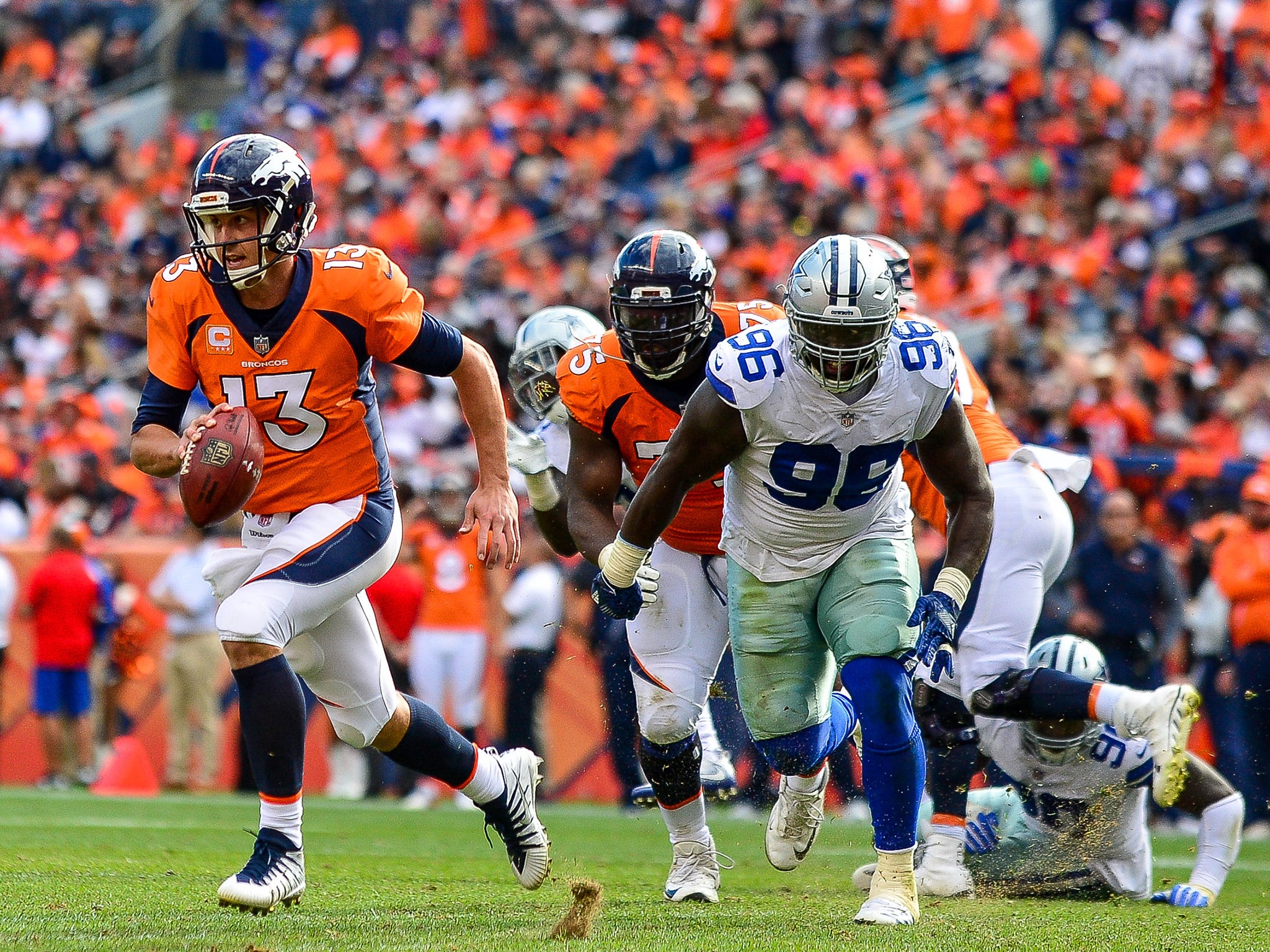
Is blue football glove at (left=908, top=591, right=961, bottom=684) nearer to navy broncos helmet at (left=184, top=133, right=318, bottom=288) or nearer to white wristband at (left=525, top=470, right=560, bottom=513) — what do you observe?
white wristband at (left=525, top=470, right=560, bottom=513)

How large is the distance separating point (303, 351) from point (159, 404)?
1.43 ft

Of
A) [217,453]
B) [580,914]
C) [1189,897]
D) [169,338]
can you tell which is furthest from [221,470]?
[1189,897]

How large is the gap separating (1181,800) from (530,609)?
4.94 metres

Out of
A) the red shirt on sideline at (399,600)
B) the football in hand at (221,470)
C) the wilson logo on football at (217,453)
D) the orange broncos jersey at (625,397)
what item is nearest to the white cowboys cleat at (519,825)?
the orange broncos jersey at (625,397)

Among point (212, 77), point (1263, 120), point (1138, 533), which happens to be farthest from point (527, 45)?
point (1138, 533)

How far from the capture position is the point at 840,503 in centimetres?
Answer: 475

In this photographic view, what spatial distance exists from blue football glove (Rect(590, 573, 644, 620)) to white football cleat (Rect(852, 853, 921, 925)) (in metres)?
1.00

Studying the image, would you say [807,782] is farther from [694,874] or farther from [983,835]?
[983,835]

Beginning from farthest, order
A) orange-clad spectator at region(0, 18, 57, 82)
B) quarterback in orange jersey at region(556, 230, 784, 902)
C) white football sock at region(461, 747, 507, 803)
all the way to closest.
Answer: orange-clad spectator at region(0, 18, 57, 82) → quarterback in orange jersey at region(556, 230, 784, 902) → white football sock at region(461, 747, 507, 803)

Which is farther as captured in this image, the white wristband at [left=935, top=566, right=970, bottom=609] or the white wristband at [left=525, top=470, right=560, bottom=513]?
the white wristband at [left=525, top=470, right=560, bottom=513]

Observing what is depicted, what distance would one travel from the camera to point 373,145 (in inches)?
670

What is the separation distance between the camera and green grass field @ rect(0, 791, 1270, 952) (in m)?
4.18

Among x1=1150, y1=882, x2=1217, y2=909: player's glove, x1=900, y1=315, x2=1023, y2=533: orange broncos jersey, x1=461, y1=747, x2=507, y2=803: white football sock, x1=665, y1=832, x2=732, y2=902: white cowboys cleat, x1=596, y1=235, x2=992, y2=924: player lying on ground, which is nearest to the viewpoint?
x1=596, y1=235, x2=992, y2=924: player lying on ground

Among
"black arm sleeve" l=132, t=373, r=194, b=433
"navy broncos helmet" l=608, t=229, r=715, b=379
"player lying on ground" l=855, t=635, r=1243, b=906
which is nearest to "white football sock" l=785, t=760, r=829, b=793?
"player lying on ground" l=855, t=635, r=1243, b=906
